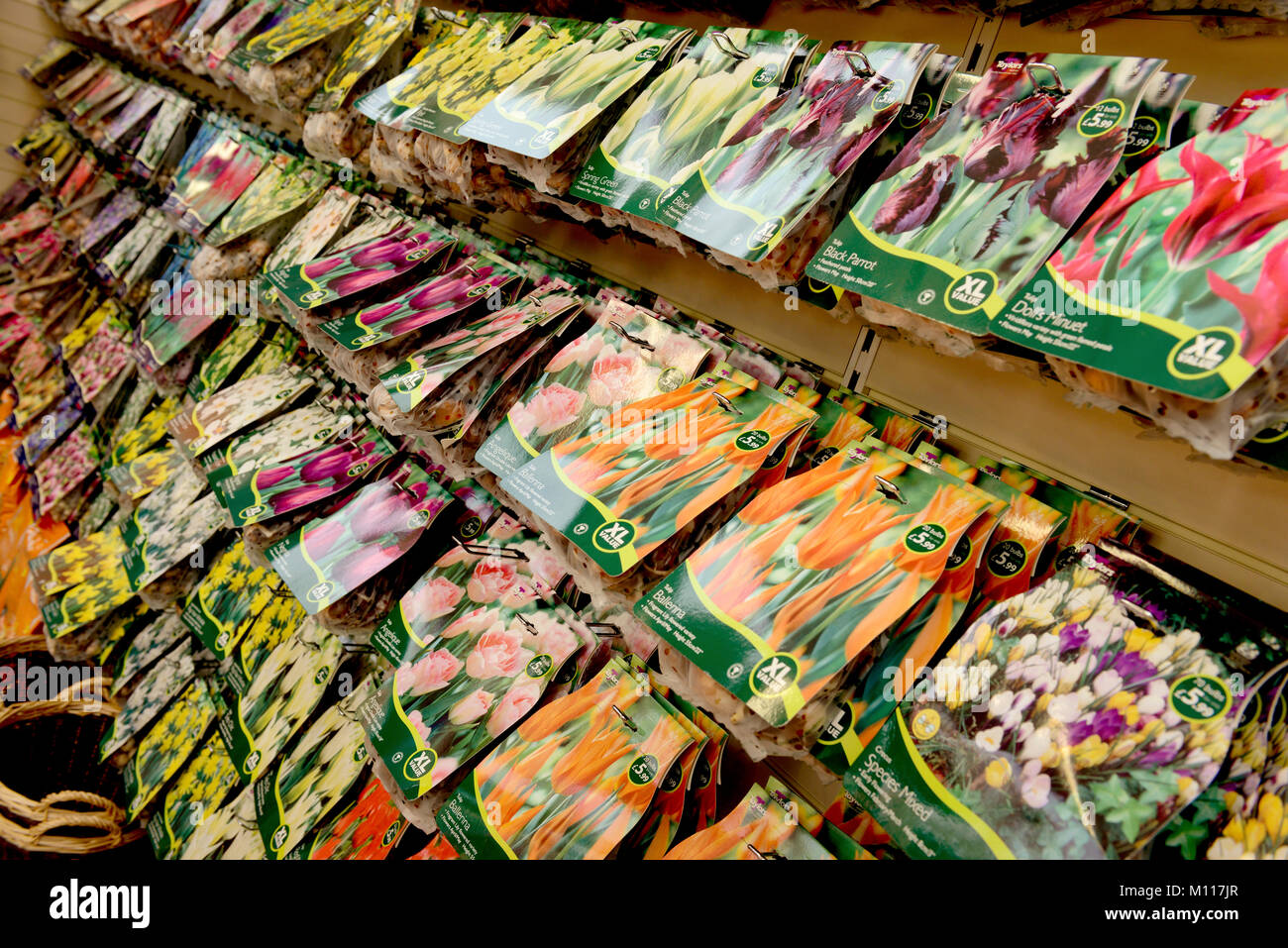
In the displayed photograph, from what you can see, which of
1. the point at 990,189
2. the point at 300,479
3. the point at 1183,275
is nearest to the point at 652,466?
the point at 990,189

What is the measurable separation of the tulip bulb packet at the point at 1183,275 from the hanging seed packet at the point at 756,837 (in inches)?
25.3

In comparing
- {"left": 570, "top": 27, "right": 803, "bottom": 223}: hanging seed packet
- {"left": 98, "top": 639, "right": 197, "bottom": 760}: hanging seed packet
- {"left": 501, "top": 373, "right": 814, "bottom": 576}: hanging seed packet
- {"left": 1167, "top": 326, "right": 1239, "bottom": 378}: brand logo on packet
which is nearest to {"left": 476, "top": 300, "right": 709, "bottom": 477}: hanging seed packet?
{"left": 501, "top": 373, "right": 814, "bottom": 576}: hanging seed packet

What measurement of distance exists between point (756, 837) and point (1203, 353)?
0.73 meters

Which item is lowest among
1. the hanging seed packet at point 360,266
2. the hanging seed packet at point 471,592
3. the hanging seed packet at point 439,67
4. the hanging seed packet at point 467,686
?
the hanging seed packet at point 467,686

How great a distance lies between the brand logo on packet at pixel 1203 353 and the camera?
2.03ft

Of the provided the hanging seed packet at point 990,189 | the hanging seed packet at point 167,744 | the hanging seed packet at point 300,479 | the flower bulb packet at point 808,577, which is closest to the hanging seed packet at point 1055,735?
the flower bulb packet at point 808,577

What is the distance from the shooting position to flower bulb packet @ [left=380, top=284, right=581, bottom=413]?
1384 mm

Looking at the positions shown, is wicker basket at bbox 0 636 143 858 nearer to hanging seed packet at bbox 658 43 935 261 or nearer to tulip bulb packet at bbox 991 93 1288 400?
hanging seed packet at bbox 658 43 935 261

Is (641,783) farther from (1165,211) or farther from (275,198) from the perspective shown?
(275,198)

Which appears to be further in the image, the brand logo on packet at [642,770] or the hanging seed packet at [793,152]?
the brand logo on packet at [642,770]

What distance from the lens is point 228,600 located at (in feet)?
7.08

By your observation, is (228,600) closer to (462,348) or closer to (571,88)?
(462,348)

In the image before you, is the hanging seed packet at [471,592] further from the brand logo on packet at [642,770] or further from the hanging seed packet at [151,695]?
the hanging seed packet at [151,695]
